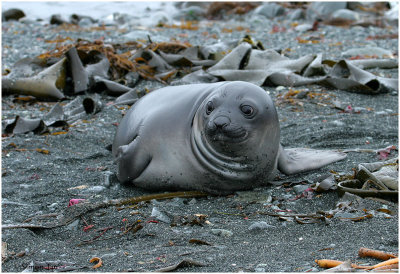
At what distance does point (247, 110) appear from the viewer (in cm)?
354

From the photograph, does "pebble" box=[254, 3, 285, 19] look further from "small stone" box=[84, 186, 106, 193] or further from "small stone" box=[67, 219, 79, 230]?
"small stone" box=[67, 219, 79, 230]

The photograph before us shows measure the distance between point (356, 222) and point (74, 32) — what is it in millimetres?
9630

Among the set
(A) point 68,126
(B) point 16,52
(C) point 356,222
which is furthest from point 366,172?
(B) point 16,52

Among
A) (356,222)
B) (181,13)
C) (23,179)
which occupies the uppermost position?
(356,222)

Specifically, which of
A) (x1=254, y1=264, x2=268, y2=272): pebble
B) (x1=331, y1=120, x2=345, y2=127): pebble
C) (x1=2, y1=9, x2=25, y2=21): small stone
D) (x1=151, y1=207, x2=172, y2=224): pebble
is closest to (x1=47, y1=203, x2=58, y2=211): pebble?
(x1=151, y1=207, x2=172, y2=224): pebble

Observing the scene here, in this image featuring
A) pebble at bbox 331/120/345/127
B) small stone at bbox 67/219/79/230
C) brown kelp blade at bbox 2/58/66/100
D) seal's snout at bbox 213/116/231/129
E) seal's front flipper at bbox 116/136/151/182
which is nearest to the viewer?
small stone at bbox 67/219/79/230

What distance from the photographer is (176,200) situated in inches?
142

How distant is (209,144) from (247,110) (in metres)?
0.32

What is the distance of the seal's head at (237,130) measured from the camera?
3.48 metres

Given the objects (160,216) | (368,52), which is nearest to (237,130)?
(160,216)

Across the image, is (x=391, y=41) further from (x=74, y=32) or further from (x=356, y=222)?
(x=356, y=222)

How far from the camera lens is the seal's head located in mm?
3484

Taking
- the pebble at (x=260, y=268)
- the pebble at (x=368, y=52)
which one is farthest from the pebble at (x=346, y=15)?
the pebble at (x=260, y=268)

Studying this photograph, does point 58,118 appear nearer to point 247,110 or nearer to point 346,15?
point 247,110
